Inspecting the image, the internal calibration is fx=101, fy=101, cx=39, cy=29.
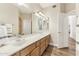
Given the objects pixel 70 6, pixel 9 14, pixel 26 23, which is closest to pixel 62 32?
pixel 70 6

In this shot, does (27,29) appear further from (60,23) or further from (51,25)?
(60,23)

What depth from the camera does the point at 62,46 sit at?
1660 mm

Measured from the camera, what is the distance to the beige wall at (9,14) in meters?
1.36

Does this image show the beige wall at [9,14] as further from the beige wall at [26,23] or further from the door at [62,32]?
the door at [62,32]

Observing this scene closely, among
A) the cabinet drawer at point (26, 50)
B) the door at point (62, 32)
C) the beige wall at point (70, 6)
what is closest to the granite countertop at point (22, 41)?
the cabinet drawer at point (26, 50)

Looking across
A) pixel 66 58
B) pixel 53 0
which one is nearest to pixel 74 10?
pixel 53 0

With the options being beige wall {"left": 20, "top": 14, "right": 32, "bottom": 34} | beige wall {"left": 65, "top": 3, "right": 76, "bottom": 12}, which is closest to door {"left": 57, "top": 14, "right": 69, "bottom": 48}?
beige wall {"left": 65, "top": 3, "right": 76, "bottom": 12}

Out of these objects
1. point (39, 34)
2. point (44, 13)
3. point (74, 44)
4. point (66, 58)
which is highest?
point (44, 13)

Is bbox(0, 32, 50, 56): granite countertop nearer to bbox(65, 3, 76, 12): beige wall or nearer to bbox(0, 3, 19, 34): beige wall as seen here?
bbox(0, 3, 19, 34): beige wall

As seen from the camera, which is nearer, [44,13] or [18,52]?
[18,52]

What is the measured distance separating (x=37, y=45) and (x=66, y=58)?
640 mm

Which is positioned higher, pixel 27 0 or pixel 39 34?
pixel 27 0

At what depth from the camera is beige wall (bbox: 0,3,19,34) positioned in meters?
1.36

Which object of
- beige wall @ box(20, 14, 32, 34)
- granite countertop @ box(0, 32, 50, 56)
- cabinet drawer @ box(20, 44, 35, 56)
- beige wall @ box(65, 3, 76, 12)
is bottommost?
cabinet drawer @ box(20, 44, 35, 56)
